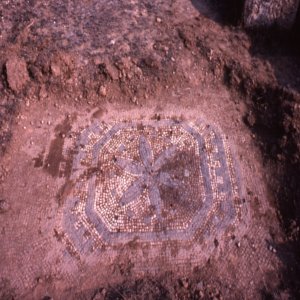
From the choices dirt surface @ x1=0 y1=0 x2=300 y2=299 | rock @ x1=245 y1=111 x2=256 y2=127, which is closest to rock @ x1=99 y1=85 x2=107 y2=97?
dirt surface @ x1=0 y1=0 x2=300 y2=299

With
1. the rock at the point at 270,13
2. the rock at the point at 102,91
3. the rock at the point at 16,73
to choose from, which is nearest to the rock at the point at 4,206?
the rock at the point at 16,73

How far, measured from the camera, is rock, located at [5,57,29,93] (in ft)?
22.1

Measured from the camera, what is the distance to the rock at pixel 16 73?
265 inches

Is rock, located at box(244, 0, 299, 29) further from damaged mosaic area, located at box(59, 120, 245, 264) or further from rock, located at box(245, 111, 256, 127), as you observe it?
damaged mosaic area, located at box(59, 120, 245, 264)

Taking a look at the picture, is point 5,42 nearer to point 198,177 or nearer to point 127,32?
point 127,32

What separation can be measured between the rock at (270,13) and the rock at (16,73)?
5.45m

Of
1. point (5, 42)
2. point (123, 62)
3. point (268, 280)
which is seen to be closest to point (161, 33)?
point (123, 62)

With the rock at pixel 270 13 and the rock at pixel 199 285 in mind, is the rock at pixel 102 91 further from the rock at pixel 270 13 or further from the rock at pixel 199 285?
the rock at pixel 199 285

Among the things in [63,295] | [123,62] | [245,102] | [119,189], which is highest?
[123,62]

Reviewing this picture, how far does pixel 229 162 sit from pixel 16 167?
451cm

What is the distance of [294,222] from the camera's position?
19.2 ft

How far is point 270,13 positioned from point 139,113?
157 inches

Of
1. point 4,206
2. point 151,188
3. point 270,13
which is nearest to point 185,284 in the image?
point 151,188

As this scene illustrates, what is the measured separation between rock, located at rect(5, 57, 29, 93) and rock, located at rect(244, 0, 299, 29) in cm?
545
